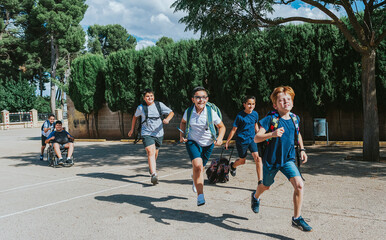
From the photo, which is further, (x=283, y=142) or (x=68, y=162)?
(x=68, y=162)

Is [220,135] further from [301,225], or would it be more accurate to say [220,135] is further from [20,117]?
[20,117]

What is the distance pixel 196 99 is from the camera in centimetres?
461

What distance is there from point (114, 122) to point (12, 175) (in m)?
10.6

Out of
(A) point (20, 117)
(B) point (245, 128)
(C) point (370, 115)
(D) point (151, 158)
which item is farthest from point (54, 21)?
(B) point (245, 128)

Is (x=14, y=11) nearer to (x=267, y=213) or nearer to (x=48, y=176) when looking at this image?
(x=48, y=176)

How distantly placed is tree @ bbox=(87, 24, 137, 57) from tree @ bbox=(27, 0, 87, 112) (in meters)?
14.9

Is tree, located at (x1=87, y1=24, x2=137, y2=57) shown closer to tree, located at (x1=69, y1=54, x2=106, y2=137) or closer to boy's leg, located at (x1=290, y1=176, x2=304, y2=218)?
tree, located at (x1=69, y1=54, x2=106, y2=137)

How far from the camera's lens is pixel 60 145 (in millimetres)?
9672

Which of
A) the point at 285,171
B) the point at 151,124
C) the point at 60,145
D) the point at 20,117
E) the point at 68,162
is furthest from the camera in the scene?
the point at 20,117

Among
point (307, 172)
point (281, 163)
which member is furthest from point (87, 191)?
point (307, 172)

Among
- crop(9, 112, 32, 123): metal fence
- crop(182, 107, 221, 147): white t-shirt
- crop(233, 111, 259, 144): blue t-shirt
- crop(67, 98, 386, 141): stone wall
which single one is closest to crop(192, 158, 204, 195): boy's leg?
crop(182, 107, 221, 147): white t-shirt

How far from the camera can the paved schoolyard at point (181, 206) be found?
3.78 m

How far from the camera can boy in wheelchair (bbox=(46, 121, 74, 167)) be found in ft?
30.6

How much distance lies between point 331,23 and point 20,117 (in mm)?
42427
